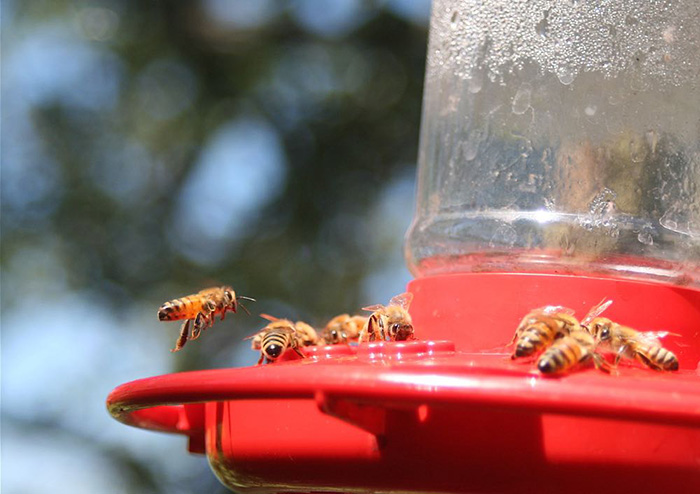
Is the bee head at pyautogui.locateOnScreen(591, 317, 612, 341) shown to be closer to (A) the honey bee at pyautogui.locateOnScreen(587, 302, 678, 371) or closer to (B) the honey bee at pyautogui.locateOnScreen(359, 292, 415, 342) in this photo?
(A) the honey bee at pyautogui.locateOnScreen(587, 302, 678, 371)

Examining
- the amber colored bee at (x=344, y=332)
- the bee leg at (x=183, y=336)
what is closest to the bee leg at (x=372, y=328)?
the amber colored bee at (x=344, y=332)

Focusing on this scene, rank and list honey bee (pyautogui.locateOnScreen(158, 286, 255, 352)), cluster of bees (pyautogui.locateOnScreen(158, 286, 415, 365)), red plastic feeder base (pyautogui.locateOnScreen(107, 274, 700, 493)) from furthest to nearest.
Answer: honey bee (pyautogui.locateOnScreen(158, 286, 255, 352)), cluster of bees (pyautogui.locateOnScreen(158, 286, 415, 365)), red plastic feeder base (pyautogui.locateOnScreen(107, 274, 700, 493))

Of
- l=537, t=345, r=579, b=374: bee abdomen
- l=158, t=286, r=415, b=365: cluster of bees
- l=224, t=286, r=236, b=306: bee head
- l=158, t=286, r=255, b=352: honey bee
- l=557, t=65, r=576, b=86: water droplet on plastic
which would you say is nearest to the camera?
l=537, t=345, r=579, b=374: bee abdomen

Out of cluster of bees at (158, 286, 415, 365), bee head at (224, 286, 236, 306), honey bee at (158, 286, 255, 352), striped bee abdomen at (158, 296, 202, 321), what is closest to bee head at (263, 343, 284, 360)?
cluster of bees at (158, 286, 415, 365)

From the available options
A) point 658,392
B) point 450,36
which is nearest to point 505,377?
point 658,392

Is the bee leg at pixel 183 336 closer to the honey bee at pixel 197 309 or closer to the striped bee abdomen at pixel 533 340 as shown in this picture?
the honey bee at pixel 197 309

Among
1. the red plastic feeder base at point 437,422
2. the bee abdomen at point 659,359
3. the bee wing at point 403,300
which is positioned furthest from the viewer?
the bee wing at point 403,300
